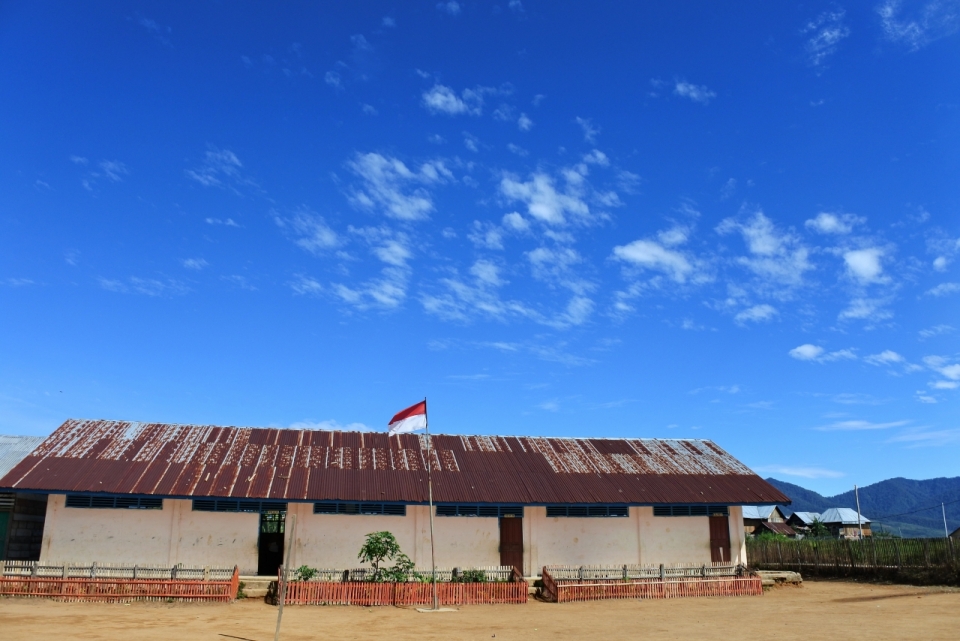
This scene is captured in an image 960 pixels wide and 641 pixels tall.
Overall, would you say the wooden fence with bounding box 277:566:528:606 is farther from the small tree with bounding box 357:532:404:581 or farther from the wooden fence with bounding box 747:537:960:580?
the wooden fence with bounding box 747:537:960:580

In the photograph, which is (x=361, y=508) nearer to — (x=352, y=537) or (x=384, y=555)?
(x=352, y=537)

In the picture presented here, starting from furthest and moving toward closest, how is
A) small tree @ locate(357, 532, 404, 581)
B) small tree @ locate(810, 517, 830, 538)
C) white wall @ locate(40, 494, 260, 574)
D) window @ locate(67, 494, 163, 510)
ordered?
small tree @ locate(810, 517, 830, 538), window @ locate(67, 494, 163, 510), white wall @ locate(40, 494, 260, 574), small tree @ locate(357, 532, 404, 581)

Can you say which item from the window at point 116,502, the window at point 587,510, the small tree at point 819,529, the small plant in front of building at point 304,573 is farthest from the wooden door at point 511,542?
the small tree at point 819,529

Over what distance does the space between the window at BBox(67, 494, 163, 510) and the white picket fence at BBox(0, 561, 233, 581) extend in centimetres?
214

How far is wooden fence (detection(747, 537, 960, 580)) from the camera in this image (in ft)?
104

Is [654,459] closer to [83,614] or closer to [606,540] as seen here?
[606,540]

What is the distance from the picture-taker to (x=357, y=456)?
31547 millimetres

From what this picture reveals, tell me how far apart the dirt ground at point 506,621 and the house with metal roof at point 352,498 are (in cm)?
461

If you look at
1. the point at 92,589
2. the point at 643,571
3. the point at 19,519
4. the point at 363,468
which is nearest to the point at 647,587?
the point at 643,571

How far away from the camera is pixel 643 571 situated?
2767cm

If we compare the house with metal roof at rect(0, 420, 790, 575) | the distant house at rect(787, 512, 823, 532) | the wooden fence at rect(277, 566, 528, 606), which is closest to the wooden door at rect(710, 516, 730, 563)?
the house with metal roof at rect(0, 420, 790, 575)

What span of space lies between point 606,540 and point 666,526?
2836 millimetres

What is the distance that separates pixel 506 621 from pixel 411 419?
7.60 m

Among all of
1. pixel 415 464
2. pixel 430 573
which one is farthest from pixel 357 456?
pixel 430 573
